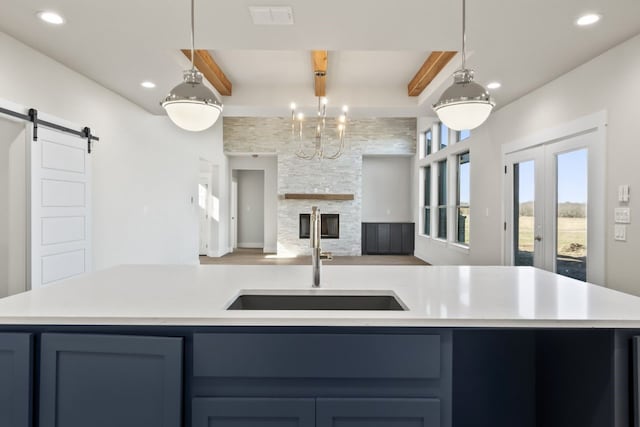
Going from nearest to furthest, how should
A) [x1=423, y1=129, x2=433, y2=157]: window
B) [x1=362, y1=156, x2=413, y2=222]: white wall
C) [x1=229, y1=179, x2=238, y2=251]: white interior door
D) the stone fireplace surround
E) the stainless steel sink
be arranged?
the stainless steel sink
[x1=423, y1=129, x2=433, y2=157]: window
the stone fireplace surround
[x1=362, y1=156, x2=413, y2=222]: white wall
[x1=229, y1=179, x2=238, y2=251]: white interior door

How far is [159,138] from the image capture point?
572cm

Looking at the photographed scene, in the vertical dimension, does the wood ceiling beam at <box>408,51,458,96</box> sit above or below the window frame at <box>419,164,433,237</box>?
above

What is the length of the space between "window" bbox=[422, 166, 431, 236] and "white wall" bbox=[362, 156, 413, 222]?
→ 38.7 inches

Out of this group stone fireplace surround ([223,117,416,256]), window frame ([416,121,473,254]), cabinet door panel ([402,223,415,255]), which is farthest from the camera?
cabinet door panel ([402,223,415,255])

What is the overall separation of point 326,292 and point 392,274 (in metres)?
0.50

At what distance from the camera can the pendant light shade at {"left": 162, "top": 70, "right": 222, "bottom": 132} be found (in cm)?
181

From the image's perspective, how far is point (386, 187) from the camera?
32.4 feet

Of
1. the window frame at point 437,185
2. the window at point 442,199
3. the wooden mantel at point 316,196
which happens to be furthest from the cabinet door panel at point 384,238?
the window at point 442,199

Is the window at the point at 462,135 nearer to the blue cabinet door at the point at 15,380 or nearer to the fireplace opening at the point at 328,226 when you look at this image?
the fireplace opening at the point at 328,226

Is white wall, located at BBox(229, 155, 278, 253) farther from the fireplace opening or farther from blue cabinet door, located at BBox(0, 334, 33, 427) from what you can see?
blue cabinet door, located at BBox(0, 334, 33, 427)

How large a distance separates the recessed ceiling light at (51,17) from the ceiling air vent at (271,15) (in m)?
1.32

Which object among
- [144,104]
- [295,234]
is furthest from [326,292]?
[295,234]

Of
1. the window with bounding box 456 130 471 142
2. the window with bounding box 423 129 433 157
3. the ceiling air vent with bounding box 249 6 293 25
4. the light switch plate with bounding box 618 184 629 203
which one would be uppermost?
the window with bounding box 423 129 433 157

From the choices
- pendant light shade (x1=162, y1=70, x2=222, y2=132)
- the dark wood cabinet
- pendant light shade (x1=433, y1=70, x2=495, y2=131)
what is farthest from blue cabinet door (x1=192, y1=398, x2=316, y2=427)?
the dark wood cabinet
